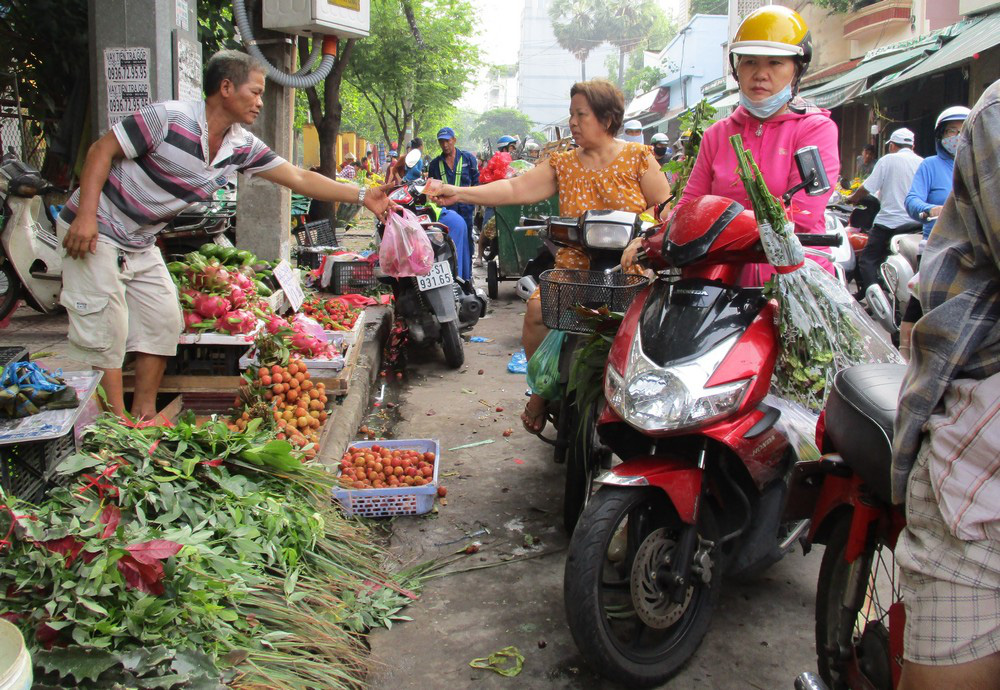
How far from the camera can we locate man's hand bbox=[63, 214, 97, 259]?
3670 millimetres

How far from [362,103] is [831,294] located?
145 feet

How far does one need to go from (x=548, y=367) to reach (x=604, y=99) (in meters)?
1.39

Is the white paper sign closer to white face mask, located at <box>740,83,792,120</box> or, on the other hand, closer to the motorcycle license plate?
the motorcycle license plate

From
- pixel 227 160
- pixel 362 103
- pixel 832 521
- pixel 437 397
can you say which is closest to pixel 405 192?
pixel 227 160

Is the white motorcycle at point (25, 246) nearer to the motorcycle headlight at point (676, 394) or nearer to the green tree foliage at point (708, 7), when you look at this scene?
the motorcycle headlight at point (676, 394)

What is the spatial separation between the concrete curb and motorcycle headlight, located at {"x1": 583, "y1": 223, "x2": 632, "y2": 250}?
1717 millimetres

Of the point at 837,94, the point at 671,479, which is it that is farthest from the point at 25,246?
the point at 837,94

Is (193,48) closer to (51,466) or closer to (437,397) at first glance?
(437,397)

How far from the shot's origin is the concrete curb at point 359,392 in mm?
4456

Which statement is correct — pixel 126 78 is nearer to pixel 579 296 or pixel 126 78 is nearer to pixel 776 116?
pixel 579 296

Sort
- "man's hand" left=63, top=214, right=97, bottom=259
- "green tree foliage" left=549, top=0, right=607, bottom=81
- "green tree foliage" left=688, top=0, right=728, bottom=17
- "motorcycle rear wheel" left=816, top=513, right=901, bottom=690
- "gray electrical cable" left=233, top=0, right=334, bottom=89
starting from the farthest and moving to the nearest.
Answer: "green tree foliage" left=549, top=0, right=607, bottom=81 < "green tree foliage" left=688, top=0, right=728, bottom=17 < "gray electrical cable" left=233, top=0, right=334, bottom=89 < "man's hand" left=63, top=214, right=97, bottom=259 < "motorcycle rear wheel" left=816, top=513, right=901, bottom=690

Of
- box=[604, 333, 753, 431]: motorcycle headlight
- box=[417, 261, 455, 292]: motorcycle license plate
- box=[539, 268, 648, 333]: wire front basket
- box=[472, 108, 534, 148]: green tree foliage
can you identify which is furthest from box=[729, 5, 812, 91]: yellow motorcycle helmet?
box=[472, 108, 534, 148]: green tree foliage

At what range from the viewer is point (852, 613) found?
220 centimetres

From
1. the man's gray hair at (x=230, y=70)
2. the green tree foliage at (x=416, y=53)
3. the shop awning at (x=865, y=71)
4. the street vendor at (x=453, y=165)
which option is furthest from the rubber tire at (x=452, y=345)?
the green tree foliage at (x=416, y=53)
